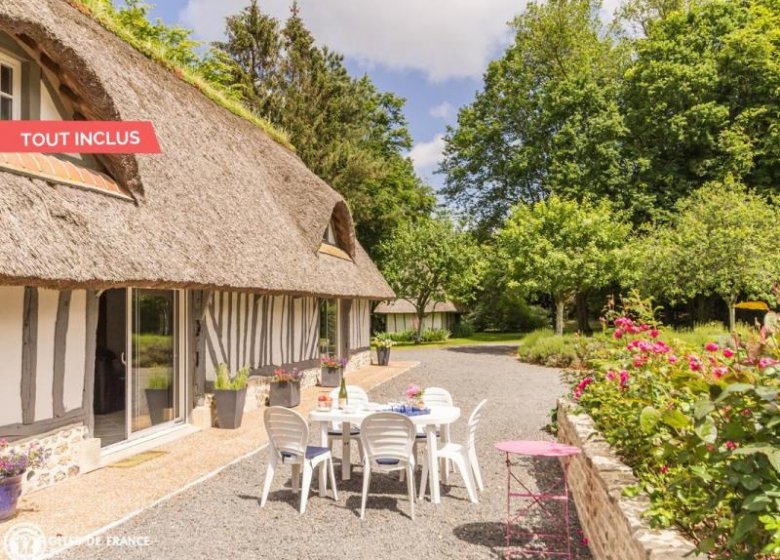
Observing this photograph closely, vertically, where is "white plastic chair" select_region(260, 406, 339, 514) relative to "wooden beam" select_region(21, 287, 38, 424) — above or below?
below

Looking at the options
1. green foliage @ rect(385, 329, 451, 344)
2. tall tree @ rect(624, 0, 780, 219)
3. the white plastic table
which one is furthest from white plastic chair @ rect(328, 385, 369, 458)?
green foliage @ rect(385, 329, 451, 344)

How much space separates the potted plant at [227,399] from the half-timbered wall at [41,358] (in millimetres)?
2661

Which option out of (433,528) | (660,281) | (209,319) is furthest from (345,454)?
(660,281)

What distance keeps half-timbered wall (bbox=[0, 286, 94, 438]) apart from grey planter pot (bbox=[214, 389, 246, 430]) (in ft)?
8.83

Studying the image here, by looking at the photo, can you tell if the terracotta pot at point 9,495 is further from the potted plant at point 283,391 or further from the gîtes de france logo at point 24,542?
the potted plant at point 283,391

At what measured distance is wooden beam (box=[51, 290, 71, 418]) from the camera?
6.35 meters

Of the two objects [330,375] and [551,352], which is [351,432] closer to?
[330,375]

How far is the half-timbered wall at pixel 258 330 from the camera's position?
33.6 ft

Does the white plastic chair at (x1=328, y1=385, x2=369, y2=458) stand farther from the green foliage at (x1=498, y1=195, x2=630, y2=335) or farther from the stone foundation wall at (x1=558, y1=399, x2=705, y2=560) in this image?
the green foliage at (x1=498, y1=195, x2=630, y2=335)

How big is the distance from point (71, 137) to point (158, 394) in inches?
147

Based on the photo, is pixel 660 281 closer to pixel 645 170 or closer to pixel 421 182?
pixel 645 170

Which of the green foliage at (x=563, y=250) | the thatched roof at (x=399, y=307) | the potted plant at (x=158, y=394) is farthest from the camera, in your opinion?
the thatched roof at (x=399, y=307)

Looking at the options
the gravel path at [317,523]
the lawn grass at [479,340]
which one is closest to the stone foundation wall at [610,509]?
the gravel path at [317,523]

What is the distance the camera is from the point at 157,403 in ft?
28.2
